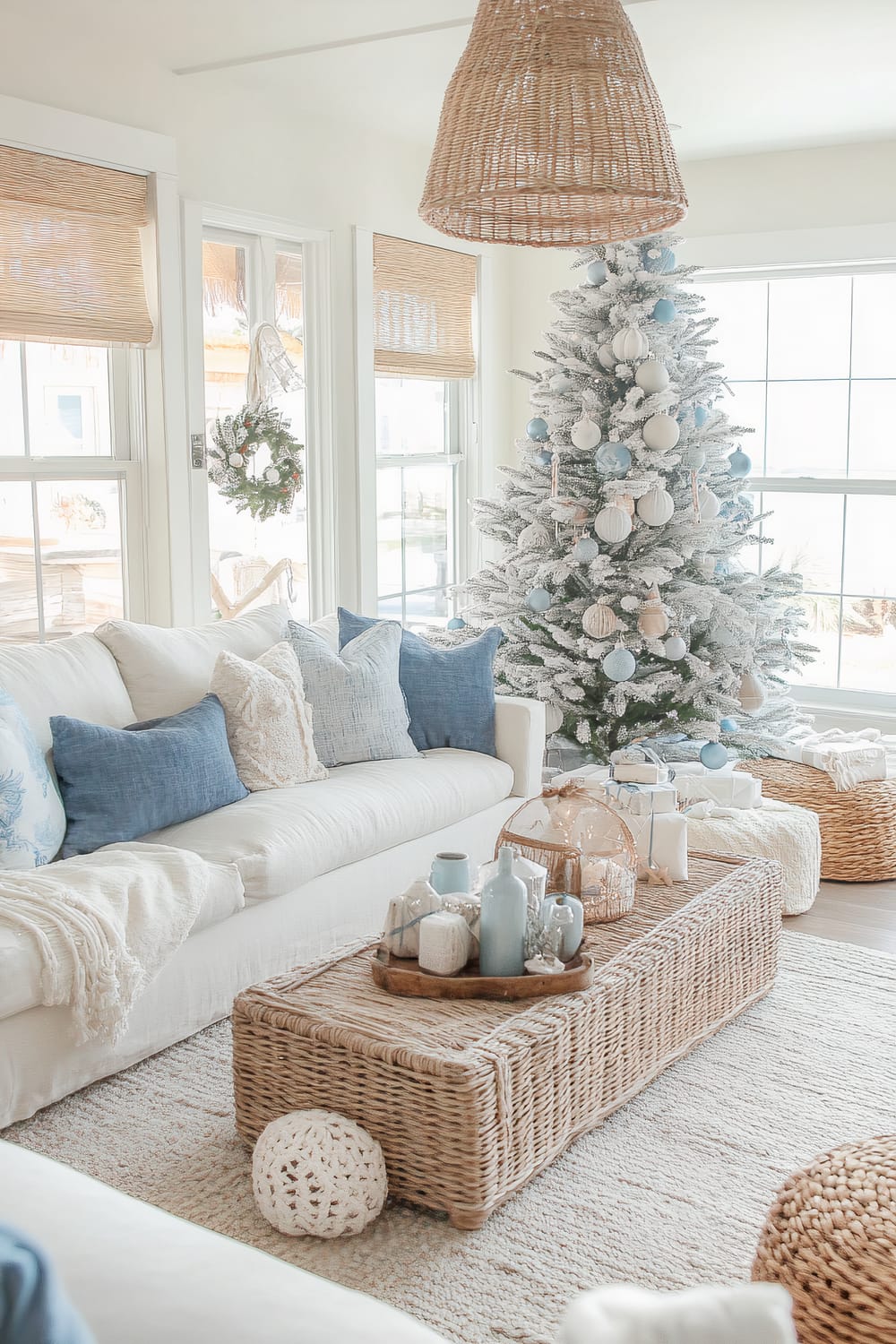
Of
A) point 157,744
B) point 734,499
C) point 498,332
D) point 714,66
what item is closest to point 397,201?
point 498,332

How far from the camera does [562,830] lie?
8.90ft

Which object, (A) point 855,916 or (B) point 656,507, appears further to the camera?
(B) point 656,507

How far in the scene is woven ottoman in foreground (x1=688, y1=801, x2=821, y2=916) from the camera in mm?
3689

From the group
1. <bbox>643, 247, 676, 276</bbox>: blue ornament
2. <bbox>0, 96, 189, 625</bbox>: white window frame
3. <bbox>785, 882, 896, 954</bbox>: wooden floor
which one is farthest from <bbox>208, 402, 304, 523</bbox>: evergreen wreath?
<bbox>785, 882, 896, 954</bbox>: wooden floor

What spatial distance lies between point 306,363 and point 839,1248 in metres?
4.09

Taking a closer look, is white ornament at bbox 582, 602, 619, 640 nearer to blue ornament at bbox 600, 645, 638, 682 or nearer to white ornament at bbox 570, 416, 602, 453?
blue ornament at bbox 600, 645, 638, 682

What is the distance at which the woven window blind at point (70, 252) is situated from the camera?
3660 millimetres

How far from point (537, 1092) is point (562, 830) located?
0.66m

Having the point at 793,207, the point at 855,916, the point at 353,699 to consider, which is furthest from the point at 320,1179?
the point at 793,207

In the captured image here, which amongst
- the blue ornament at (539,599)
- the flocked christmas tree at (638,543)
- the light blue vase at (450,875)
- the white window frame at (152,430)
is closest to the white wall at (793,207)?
the flocked christmas tree at (638,543)

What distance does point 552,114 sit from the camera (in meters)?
2.22

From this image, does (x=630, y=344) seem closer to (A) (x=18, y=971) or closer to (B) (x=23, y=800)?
(B) (x=23, y=800)

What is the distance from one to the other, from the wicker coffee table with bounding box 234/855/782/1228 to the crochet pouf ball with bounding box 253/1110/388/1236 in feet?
0.20

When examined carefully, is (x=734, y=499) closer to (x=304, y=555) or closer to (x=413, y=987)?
(x=304, y=555)
